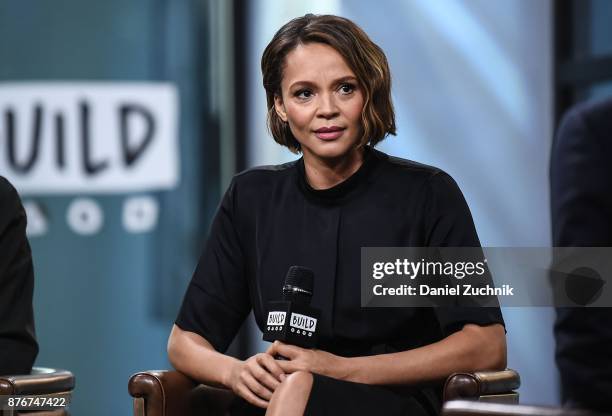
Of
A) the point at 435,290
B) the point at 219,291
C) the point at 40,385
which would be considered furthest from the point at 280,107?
the point at 40,385

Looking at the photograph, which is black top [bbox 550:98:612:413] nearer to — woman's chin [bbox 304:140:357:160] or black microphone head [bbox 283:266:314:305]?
black microphone head [bbox 283:266:314:305]

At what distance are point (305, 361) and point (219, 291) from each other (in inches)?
20.2

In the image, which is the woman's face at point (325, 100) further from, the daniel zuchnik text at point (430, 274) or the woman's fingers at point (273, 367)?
the woman's fingers at point (273, 367)

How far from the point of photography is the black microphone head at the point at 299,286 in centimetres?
227

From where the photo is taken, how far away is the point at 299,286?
2.27 m

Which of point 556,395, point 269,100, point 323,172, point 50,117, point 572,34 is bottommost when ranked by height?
point 556,395

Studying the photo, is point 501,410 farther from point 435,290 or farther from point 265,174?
point 265,174

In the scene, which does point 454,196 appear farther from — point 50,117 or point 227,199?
point 50,117

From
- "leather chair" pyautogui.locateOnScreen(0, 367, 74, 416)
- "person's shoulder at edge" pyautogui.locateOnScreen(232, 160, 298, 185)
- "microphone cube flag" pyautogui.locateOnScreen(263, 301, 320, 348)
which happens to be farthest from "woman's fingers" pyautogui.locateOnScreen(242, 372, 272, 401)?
"person's shoulder at edge" pyautogui.locateOnScreen(232, 160, 298, 185)

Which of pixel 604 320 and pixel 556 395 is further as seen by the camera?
pixel 556 395

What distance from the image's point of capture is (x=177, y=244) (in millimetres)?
5609

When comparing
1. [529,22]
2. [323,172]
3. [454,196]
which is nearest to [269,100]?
[323,172]

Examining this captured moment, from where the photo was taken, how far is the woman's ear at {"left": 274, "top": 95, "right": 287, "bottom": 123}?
2.77 m

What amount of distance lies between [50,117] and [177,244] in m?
0.95
